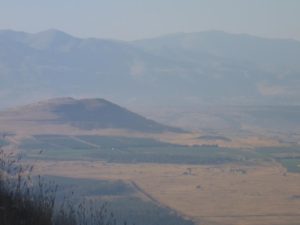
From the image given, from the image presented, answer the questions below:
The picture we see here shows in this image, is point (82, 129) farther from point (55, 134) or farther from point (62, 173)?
point (62, 173)

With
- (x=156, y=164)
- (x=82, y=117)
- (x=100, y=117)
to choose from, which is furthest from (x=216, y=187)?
(x=82, y=117)

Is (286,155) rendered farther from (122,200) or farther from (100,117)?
(122,200)

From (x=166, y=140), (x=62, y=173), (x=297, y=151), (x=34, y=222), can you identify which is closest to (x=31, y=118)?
(x=166, y=140)

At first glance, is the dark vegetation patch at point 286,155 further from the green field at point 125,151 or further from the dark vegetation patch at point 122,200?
the dark vegetation patch at point 122,200

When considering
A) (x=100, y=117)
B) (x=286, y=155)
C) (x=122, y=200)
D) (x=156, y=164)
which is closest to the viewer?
(x=122, y=200)

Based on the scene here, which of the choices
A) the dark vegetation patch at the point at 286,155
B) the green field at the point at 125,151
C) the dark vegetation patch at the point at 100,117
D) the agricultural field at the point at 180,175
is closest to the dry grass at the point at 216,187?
the agricultural field at the point at 180,175

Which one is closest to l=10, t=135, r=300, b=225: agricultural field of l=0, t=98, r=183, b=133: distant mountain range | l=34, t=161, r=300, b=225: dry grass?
l=34, t=161, r=300, b=225: dry grass
